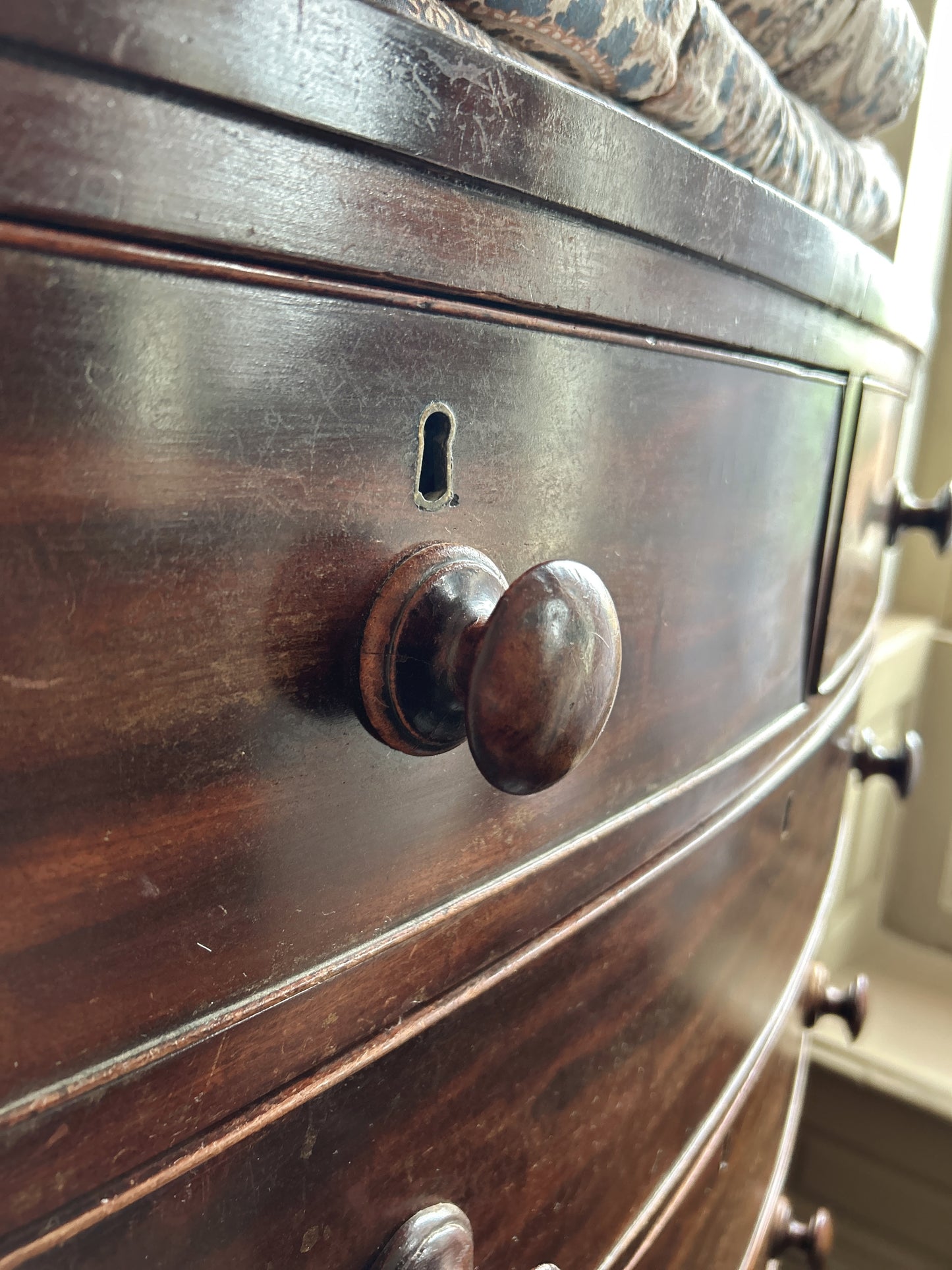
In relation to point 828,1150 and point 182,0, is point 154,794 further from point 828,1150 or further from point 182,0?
point 828,1150

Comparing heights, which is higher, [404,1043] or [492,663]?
[492,663]

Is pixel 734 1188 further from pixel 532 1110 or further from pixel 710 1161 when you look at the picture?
pixel 532 1110

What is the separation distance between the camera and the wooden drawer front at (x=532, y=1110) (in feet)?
0.79

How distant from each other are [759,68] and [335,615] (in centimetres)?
32

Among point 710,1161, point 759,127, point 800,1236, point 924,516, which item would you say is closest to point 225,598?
point 759,127

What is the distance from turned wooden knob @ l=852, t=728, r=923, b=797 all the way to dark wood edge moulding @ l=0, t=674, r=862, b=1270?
158mm

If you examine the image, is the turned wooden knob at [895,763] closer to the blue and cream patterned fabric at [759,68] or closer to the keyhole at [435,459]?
the blue and cream patterned fabric at [759,68]

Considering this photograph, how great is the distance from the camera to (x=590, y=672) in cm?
22

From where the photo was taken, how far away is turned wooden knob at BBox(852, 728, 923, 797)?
2.31 ft

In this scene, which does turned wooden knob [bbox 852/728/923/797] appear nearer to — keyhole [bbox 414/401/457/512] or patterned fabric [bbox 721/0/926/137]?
patterned fabric [bbox 721/0/926/137]

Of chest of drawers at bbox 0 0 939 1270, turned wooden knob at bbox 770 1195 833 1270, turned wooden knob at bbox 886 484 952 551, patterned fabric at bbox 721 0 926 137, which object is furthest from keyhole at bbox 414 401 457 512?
turned wooden knob at bbox 770 1195 833 1270

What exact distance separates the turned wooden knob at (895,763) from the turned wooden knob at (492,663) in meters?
0.54

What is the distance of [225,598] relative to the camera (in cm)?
20

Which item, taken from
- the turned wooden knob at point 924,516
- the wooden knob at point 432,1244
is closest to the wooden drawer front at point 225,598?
the wooden knob at point 432,1244
